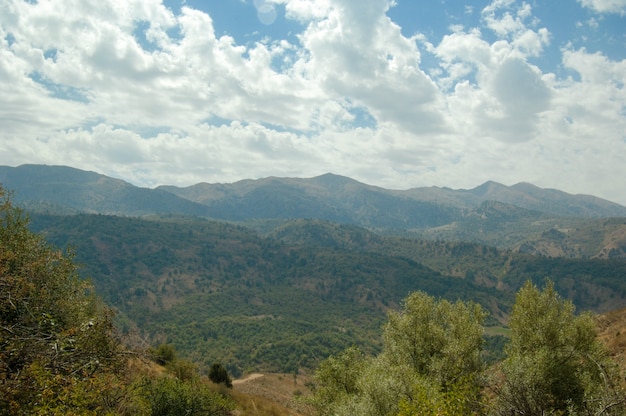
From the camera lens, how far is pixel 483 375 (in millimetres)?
30328

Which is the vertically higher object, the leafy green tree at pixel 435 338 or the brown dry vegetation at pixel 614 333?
the leafy green tree at pixel 435 338

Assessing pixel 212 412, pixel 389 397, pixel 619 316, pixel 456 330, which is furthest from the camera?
pixel 619 316

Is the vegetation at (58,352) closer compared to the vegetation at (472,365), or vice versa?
the vegetation at (58,352)

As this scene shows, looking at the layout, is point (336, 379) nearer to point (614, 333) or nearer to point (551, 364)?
point (551, 364)

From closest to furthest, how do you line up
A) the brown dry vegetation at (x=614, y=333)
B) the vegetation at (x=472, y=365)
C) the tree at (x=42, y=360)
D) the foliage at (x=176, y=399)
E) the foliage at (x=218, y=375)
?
1. the tree at (x=42, y=360)
2. the vegetation at (x=472, y=365)
3. the foliage at (x=176, y=399)
4. the brown dry vegetation at (x=614, y=333)
5. the foliage at (x=218, y=375)

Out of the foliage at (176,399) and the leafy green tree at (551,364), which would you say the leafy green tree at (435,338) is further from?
the foliage at (176,399)

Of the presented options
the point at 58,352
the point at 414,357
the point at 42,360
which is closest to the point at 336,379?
the point at 414,357

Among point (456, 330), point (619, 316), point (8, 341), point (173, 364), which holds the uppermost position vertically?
point (8, 341)

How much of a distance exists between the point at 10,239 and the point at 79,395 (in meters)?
22.4

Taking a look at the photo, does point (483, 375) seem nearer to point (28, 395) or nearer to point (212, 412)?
point (212, 412)

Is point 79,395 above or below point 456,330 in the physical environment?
above

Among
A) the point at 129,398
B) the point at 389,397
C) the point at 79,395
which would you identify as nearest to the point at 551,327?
the point at 389,397

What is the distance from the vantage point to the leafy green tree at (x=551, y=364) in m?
20.1

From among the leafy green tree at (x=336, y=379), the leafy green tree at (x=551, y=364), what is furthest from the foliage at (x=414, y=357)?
the leafy green tree at (x=551, y=364)
